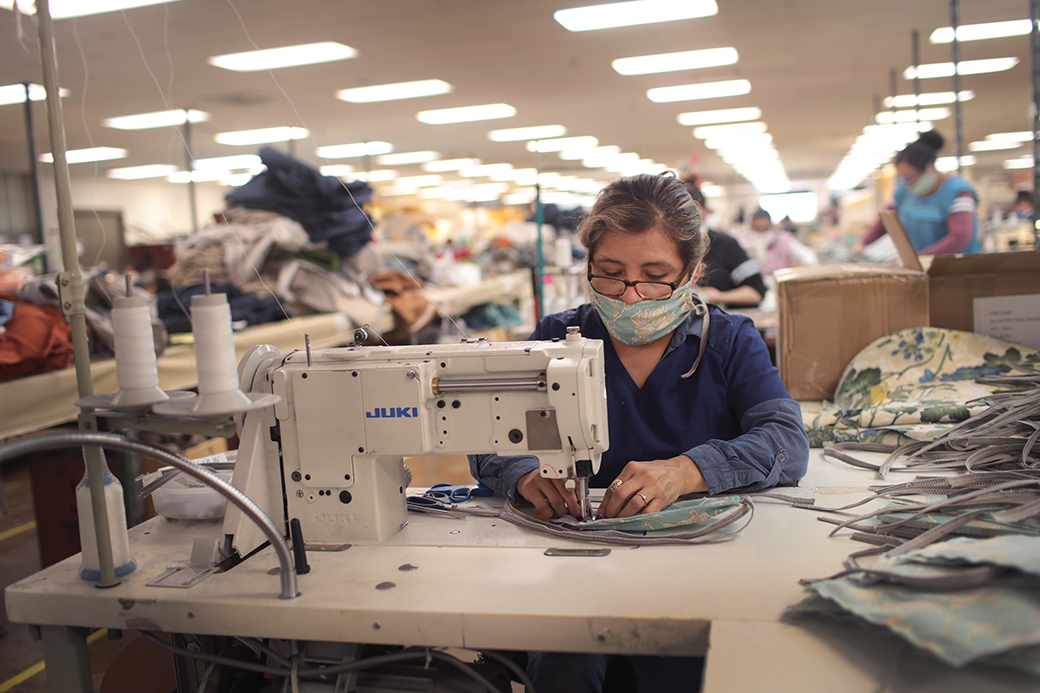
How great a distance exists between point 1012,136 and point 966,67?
626cm

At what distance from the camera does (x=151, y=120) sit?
7215mm

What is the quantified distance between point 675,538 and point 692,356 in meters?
0.47

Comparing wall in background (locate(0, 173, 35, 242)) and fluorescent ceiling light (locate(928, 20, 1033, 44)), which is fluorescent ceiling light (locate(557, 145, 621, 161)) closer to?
fluorescent ceiling light (locate(928, 20, 1033, 44))

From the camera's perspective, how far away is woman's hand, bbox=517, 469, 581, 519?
1.17m

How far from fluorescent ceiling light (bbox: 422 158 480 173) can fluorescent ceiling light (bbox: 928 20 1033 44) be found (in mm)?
6957

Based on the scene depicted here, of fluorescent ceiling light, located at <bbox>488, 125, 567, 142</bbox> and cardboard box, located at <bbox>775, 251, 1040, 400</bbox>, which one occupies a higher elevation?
fluorescent ceiling light, located at <bbox>488, 125, 567, 142</bbox>

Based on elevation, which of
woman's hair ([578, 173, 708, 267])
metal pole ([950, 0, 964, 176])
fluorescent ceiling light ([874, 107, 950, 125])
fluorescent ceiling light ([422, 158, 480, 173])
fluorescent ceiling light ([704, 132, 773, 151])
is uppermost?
fluorescent ceiling light ([422, 158, 480, 173])

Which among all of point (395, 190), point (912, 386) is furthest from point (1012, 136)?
point (912, 386)

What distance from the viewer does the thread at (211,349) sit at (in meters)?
0.94

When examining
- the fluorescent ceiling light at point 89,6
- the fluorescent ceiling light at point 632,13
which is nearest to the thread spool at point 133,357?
the fluorescent ceiling light at point 89,6

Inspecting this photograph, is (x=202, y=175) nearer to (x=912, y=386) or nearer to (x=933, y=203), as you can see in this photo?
(x=933, y=203)

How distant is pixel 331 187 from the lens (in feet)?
11.2

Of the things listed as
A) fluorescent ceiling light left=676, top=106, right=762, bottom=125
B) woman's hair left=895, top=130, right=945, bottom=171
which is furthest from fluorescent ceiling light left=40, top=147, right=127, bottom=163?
woman's hair left=895, top=130, right=945, bottom=171

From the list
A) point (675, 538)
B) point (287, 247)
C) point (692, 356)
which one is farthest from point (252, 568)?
point (287, 247)
